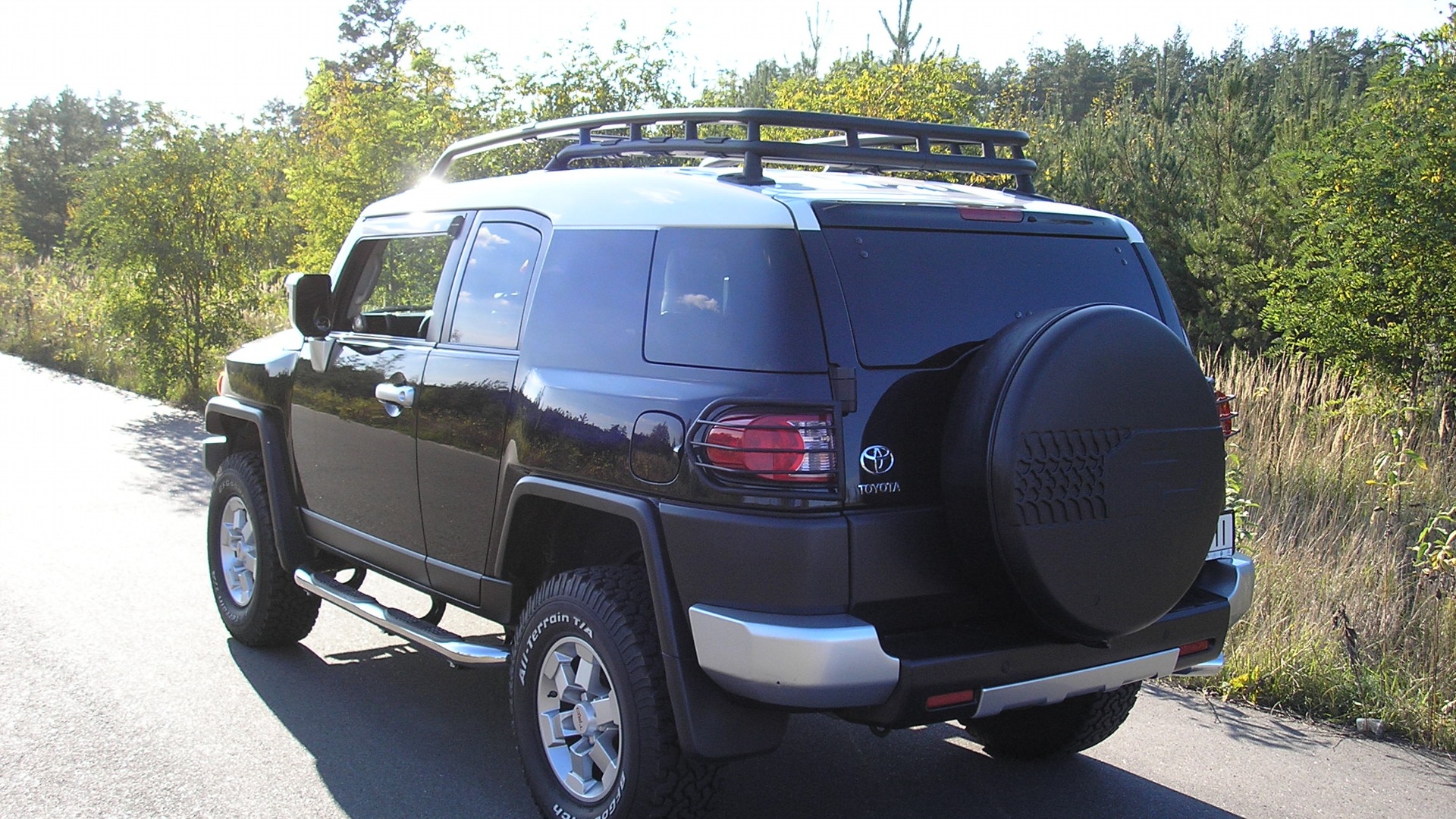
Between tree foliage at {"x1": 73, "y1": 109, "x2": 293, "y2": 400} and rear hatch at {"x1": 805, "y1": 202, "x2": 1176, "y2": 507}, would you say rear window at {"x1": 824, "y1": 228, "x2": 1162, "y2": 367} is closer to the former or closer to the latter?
rear hatch at {"x1": 805, "y1": 202, "x2": 1176, "y2": 507}

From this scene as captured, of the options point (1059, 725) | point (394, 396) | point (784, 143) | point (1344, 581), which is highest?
point (784, 143)

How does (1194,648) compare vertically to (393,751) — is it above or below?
above

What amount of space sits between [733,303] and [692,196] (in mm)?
440

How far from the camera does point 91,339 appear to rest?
18875mm

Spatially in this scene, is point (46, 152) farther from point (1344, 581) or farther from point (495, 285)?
point (1344, 581)

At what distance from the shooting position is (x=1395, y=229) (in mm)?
9992

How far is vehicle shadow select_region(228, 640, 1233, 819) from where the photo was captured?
421cm

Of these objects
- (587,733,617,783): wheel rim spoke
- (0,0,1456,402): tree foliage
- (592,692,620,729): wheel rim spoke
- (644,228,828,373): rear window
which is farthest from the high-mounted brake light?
(0,0,1456,402): tree foliage

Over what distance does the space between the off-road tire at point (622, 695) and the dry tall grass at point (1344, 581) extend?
3000 millimetres

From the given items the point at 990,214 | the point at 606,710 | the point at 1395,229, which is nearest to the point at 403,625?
the point at 606,710

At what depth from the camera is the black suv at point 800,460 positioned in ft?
10.7

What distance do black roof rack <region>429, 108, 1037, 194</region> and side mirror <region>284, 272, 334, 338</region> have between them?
999 mm

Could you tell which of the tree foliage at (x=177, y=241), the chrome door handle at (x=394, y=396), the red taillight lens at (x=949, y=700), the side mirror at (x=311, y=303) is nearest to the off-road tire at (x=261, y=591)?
the side mirror at (x=311, y=303)

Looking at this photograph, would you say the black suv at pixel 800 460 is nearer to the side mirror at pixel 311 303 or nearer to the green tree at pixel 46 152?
the side mirror at pixel 311 303
